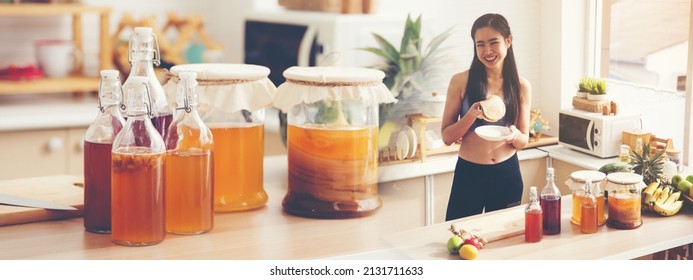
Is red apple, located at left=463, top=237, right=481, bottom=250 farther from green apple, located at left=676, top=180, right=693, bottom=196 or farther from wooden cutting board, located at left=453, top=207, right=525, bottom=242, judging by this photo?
green apple, located at left=676, top=180, right=693, bottom=196

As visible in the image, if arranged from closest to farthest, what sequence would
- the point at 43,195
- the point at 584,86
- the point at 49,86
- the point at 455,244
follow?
the point at 455,244 < the point at 584,86 < the point at 43,195 < the point at 49,86

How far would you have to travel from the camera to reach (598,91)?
1.18 meters

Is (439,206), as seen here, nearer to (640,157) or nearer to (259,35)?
(640,157)

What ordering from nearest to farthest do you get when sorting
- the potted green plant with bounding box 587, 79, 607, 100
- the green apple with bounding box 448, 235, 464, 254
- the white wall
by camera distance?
the green apple with bounding box 448, 235, 464, 254
the potted green plant with bounding box 587, 79, 607, 100
the white wall

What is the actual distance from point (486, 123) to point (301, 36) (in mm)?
1210

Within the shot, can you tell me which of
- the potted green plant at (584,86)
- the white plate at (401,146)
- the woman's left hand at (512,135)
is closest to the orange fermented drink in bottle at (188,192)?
the white plate at (401,146)


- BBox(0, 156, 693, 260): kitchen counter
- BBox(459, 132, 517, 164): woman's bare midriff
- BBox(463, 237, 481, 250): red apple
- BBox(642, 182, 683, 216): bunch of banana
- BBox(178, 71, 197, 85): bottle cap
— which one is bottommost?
BBox(0, 156, 693, 260): kitchen counter

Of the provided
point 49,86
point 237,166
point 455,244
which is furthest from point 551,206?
point 49,86

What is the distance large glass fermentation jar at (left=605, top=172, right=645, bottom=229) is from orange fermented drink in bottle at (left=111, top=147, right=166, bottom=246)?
567 millimetres

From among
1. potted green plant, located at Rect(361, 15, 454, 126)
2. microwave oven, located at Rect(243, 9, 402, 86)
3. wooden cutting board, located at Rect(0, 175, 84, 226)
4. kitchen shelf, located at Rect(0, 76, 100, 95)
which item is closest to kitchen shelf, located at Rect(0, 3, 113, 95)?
kitchen shelf, located at Rect(0, 76, 100, 95)

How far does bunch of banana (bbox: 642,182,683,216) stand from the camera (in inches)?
47.3

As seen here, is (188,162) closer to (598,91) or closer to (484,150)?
(484,150)

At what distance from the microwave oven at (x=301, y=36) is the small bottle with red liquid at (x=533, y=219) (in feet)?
1.70
